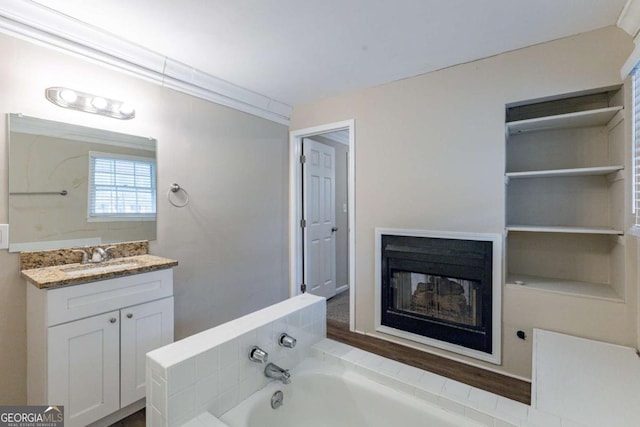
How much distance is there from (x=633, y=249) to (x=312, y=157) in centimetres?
277

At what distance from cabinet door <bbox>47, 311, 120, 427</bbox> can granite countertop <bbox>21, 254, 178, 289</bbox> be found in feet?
A: 0.73

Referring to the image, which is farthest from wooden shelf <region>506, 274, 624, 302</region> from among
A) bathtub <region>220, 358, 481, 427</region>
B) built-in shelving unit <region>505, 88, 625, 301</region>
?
bathtub <region>220, 358, 481, 427</region>

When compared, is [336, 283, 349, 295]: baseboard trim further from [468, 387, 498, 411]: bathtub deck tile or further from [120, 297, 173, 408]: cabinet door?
[468, 387, 498, 411]: bathtub deck tile

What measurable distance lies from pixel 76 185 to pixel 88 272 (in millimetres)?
604

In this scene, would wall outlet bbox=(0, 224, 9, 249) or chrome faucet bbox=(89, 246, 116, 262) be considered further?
chrome faucet bbox=(89, 246, 116, 262)

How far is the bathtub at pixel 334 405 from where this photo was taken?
1317 millimetres

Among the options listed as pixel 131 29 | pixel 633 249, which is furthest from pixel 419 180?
pixel 131 29

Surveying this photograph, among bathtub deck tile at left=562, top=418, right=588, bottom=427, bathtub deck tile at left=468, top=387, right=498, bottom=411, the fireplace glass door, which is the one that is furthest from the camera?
the fireplace glass door

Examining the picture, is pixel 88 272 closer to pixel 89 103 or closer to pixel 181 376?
pixel 181 376

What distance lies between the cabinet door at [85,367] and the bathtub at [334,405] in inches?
34.4

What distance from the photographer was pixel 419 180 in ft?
8.24

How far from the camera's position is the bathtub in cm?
132

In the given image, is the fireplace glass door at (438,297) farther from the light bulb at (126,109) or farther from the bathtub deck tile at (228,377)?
the light bulb at (126,109)

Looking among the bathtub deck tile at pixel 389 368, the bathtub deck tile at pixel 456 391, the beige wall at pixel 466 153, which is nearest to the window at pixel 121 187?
the beige wall at pixel 466 153
